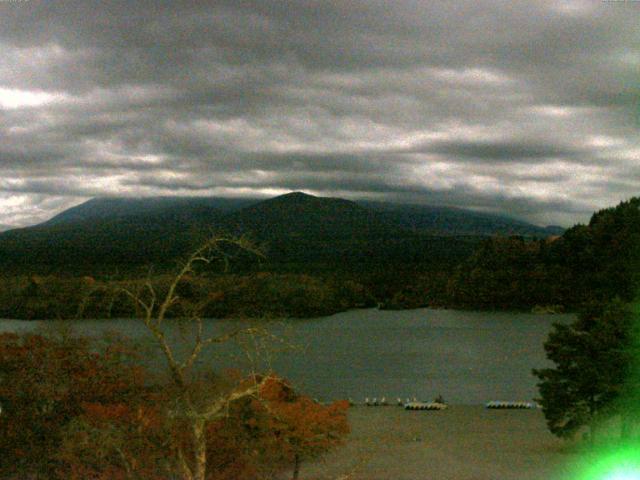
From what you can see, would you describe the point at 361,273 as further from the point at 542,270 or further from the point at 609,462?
the point at 609,462

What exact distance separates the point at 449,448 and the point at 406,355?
32.7 metres

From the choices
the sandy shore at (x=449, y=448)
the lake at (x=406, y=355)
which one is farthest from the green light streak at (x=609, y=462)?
the lake at (x=406, y=355)

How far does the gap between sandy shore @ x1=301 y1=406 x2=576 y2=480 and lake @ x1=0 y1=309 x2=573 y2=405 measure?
17.8ft

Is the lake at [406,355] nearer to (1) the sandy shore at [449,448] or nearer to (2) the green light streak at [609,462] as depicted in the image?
(1) the sandy shore at [449,448]

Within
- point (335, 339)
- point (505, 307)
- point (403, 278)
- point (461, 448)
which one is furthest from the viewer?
point (403, 278)

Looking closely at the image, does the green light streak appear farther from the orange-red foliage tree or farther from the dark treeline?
the dark treeline

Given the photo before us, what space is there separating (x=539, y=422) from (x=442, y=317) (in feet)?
199

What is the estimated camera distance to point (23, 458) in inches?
549

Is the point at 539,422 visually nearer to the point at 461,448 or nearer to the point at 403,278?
the point at 461,448

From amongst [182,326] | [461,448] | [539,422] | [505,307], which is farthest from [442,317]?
[182,326]

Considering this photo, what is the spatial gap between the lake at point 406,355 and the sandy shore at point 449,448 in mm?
5437

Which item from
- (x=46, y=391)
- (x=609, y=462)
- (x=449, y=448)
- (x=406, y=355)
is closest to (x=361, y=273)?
(x=406, y=355)

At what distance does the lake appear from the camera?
39.4 m

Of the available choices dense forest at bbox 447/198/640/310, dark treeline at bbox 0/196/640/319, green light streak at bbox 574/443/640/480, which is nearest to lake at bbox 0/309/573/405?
dark treeline at bbox 0/196/640/319
